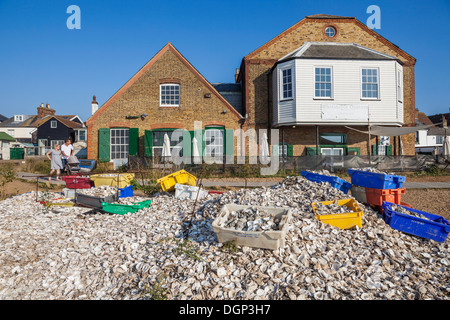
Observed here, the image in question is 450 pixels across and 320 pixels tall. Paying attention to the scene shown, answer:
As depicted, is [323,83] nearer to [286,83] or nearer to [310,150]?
[286,83]

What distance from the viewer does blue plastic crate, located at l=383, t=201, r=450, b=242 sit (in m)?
5.21

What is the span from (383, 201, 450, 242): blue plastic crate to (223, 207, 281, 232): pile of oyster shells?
2489mm

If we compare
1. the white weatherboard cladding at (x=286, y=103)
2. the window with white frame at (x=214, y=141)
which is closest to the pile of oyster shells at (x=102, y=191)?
the window with white frame at (x=214, y=141)

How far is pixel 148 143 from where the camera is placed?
57.4 ft

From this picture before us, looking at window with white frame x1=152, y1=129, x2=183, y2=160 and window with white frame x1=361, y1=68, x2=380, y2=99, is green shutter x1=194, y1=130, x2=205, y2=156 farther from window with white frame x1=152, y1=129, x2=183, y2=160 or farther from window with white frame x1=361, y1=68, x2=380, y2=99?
window with white frame x1=361, y1=68, x2=380, y2=99

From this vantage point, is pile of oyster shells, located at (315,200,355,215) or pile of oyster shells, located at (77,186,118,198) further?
pile of oyster shells, located at (77,186,118,198)

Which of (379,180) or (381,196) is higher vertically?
(379,180)

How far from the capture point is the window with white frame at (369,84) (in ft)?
55.2

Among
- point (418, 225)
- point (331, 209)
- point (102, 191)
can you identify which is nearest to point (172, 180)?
point (102, 191)

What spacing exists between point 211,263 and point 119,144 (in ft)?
50.1

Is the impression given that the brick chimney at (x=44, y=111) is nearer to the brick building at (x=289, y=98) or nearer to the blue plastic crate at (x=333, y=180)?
the brick building at (x=289, y=98)

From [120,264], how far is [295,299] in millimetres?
2849

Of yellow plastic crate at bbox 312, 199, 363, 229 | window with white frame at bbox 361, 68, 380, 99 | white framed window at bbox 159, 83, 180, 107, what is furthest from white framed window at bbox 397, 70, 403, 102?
yellow plastic crate at bbox 312, 199, 363, 229
